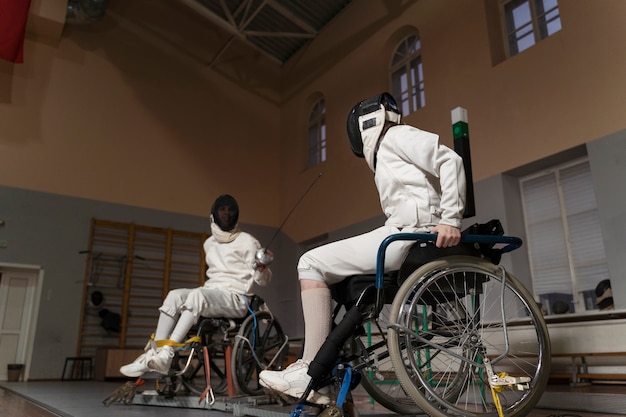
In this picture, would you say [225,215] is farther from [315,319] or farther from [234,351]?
[315,319]

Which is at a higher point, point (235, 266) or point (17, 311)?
point (235, 266)

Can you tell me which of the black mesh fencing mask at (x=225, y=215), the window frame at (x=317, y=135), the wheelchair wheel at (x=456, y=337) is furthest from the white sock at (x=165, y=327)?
the window frame at (x=317, y=135)

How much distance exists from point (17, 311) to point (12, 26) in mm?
3711

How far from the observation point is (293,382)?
146 cm

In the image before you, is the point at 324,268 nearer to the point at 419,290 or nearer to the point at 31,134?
the point at 419,290

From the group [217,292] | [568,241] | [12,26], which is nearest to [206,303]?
[217,292]

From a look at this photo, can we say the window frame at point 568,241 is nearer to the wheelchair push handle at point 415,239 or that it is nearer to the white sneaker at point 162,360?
the wheelchair push handle at point 415,239

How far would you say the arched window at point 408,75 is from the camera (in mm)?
6551


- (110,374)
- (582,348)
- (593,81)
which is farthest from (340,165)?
(582,348)

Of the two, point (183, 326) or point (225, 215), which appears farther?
point (225, 215)

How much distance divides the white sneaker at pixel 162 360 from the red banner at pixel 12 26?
18.7ft

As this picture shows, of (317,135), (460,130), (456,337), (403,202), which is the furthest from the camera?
(317,135)

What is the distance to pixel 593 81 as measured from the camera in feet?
14.3

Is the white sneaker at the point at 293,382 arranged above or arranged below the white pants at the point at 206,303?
below
